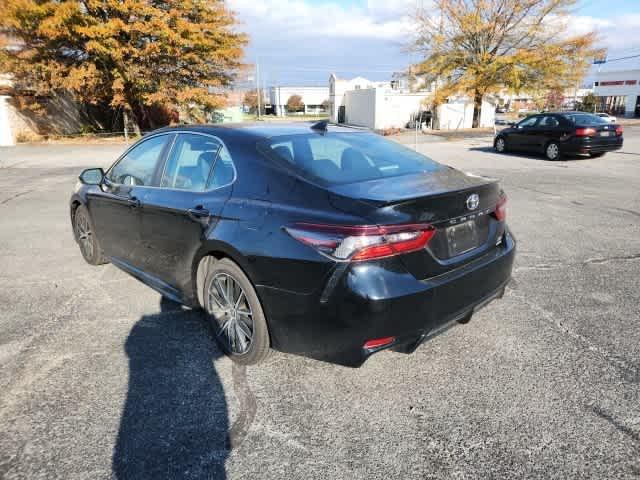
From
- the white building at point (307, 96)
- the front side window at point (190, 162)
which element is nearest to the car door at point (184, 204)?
the front side window at point (190, 162)

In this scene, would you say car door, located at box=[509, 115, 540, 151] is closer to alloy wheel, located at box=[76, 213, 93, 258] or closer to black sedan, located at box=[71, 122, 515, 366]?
black sedan, located at box=[71, 122, 515, 366]

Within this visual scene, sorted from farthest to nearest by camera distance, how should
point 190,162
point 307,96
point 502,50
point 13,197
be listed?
point 307,96
point 502,50
point 13,197
point 190,162

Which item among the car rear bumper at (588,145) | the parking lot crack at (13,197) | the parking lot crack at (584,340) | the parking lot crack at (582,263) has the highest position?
the car rear bumper at (588,145)

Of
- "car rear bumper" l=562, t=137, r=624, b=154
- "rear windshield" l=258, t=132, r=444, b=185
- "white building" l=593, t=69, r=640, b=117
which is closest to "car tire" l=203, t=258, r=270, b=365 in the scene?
"rear windshield" l=258, t=132, r=444, b=185

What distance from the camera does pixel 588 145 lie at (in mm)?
13836

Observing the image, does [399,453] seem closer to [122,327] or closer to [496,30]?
[122,327]

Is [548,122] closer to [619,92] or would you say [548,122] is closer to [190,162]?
[190,162]

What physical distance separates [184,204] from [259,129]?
2.54ft

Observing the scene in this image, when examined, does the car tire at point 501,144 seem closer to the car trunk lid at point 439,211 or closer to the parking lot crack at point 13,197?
the parking lot crack at point 13,197

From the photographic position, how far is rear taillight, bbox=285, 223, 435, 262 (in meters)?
2.37

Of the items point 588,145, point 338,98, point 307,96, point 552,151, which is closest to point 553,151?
point 552,151

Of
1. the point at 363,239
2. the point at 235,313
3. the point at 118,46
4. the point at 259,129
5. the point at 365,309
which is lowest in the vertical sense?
the point at 235,313

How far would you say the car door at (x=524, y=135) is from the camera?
1559cm

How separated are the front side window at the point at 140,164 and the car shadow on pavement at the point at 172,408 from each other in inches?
49.1
